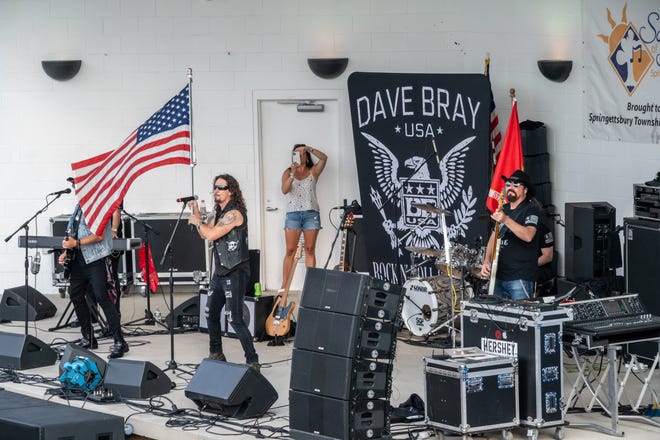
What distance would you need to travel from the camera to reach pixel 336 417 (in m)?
7.70

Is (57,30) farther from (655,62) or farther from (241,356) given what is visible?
(655,62)

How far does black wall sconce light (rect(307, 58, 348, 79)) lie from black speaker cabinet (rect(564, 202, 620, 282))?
159 inches

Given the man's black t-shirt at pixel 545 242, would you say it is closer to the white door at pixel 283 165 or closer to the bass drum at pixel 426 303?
the bass drum at pixel 426 303

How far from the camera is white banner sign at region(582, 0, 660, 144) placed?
11953mm

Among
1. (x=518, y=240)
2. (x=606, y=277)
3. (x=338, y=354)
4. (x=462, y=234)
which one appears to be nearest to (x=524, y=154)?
(x=462, y=234)

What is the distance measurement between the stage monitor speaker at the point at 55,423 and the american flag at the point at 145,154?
2442mm

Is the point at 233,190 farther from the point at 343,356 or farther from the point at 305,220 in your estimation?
the point at 305,220

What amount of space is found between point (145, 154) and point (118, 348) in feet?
5.87

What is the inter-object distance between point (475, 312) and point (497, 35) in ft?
19.4

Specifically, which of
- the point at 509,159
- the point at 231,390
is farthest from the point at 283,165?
the point at 231,390

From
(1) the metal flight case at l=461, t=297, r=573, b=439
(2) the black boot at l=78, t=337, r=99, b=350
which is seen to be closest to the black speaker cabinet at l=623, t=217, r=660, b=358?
(1) the metal flight case at l=461, t=297, r=573, b=439

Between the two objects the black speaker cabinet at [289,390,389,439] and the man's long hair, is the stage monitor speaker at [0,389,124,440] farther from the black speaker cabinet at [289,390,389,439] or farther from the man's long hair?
the man's long hair

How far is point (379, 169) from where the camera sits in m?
13.0

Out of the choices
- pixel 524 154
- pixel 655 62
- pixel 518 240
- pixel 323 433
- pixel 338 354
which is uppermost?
pixel 655 62
